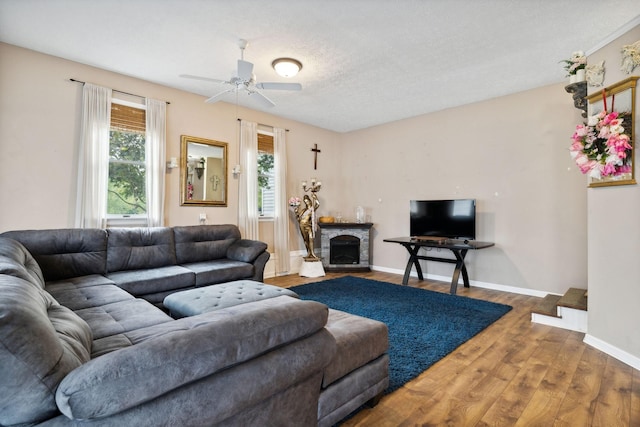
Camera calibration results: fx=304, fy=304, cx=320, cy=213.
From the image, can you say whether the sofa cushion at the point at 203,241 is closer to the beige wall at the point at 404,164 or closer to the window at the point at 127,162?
the beige wall at the point at 404,164

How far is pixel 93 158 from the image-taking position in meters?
3.68

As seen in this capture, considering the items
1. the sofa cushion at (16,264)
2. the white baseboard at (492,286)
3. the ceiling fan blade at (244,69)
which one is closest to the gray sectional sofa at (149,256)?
the sofa cushion at (16,264)

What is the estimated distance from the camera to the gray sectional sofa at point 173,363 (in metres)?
0.81

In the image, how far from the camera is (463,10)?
2621mm

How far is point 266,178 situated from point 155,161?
6.23ft

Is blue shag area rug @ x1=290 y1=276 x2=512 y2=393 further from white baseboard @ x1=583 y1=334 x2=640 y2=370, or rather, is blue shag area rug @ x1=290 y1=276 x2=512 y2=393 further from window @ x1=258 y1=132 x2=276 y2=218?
window @ x1=258 y1=132 x2=276 y2=218

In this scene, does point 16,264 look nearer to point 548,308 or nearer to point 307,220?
point 307,220

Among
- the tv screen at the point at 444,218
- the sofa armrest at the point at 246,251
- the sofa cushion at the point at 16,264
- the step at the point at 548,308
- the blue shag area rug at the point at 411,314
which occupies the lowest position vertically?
the blue shag area rug at the point at 411,314

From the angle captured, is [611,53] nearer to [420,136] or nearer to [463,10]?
[463,10]

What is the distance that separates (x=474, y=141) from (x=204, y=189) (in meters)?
4.35

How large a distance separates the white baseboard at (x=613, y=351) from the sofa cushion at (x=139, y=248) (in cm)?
447

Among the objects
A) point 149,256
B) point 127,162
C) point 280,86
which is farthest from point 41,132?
point 280,86

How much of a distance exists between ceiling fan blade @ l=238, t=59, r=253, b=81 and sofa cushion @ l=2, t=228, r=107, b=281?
7.72 ft

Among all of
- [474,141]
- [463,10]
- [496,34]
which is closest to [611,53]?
[496,34]
